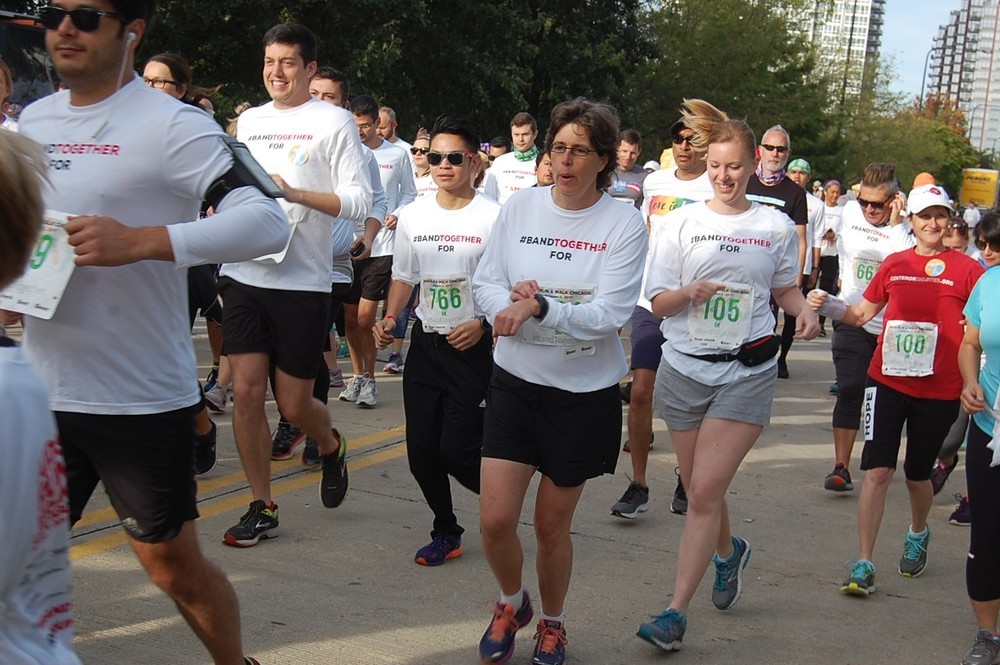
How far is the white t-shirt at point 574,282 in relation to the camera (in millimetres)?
4234

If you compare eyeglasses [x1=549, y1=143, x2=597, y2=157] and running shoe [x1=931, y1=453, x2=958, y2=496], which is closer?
eyeglasses [x1=549, y1=143, x2=597, y2=157]

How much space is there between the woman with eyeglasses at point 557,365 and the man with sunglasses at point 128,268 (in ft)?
4.03

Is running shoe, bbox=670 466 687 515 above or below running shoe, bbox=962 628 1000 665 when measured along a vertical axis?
below

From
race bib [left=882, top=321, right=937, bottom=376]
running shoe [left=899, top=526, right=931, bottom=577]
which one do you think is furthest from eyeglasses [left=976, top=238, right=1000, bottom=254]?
running shoe [left=899, top=526, right=931, bottom=577]

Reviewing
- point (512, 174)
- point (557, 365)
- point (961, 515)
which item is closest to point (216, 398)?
point (557, 365)

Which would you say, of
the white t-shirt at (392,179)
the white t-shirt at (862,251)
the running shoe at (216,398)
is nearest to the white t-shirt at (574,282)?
the white t-shirt at (862,251)

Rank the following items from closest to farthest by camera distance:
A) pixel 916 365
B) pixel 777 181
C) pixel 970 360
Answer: pixel 970 360, pixel 916 365, pixel 777 181

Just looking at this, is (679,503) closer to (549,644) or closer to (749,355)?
(749,355)

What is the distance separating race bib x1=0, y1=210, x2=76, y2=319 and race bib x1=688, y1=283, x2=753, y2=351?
2.60 metres

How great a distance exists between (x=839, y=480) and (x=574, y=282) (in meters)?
3.70

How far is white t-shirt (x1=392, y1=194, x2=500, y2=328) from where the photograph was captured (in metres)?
5.46

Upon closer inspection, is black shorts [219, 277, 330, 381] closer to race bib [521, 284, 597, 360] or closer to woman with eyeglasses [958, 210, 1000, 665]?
race bib [521, 284, 597, 360]

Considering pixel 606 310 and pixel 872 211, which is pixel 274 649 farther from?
pixel 872 211

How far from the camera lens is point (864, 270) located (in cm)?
775
